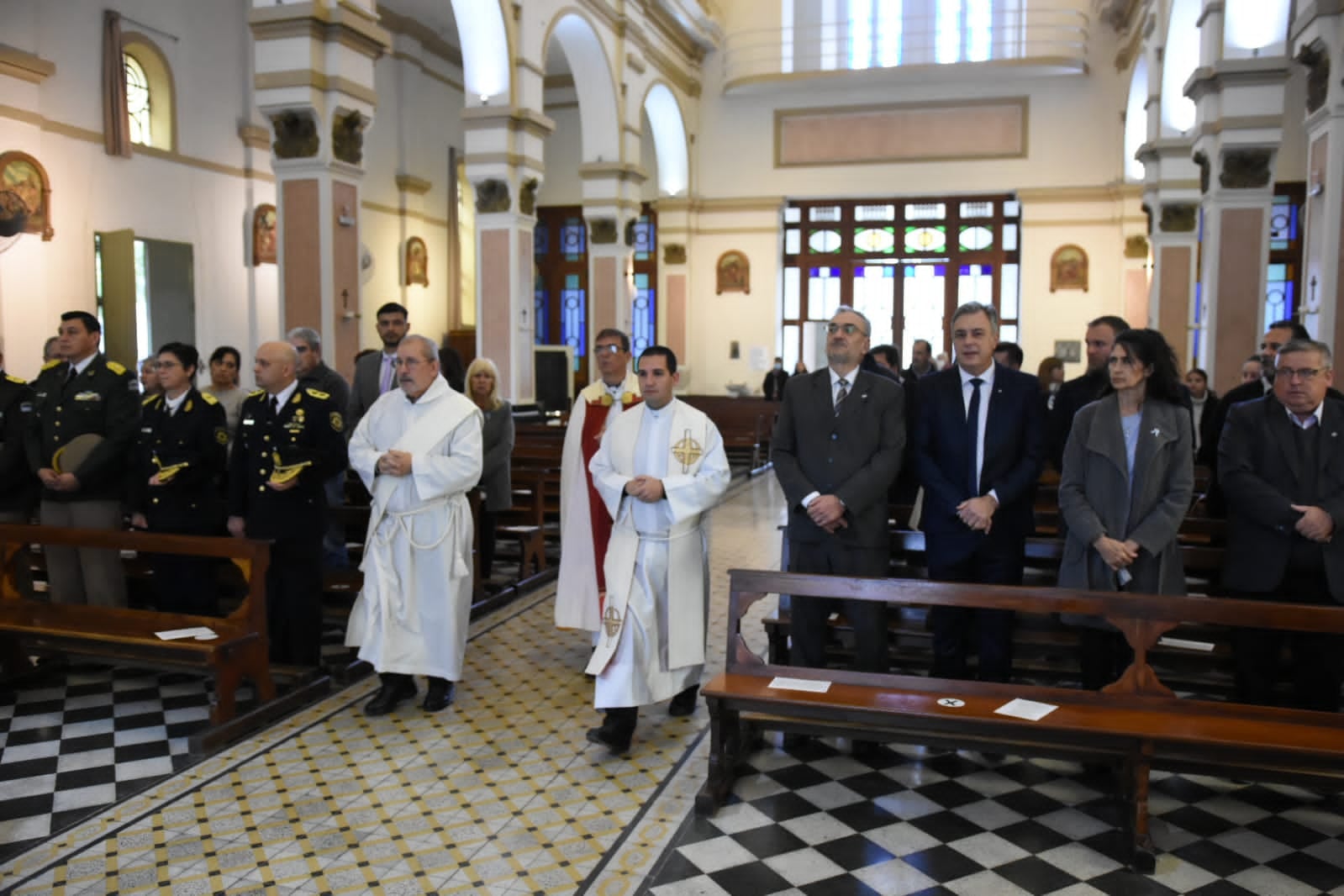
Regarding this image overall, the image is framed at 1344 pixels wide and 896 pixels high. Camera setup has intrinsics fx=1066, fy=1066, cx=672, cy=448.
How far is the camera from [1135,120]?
55.4ft

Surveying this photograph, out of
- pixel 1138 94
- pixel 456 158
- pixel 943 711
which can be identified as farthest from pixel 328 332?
pixel 1138 94

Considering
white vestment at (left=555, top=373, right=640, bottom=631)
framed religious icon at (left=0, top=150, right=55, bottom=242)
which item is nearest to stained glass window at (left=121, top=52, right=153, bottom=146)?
framed religious icon at (left=0, top=150, right=55, bottom=242)

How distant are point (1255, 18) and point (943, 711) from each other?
8.23 m

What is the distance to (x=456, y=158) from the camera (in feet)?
61.7

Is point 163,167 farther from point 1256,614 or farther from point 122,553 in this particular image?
point 1256,614

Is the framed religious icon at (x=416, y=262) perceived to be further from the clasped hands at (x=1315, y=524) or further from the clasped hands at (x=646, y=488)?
the clasped hands at (x=1315, y=524)

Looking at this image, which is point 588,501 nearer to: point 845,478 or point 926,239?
point 845,478

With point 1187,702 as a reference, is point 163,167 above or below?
above

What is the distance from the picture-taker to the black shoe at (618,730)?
3.99 meters

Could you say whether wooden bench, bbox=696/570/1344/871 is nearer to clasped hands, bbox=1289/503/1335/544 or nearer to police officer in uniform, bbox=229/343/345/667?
clasped hands, bbox=1289/503/1335/544

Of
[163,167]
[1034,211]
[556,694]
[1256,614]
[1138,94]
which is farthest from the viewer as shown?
[1034,211]

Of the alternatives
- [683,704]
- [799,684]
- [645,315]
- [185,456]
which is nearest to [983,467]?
[799,684]

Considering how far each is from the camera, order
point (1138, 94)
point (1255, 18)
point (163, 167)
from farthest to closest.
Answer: point (1138, 94)
point (163, 167)
point (1255, 18)

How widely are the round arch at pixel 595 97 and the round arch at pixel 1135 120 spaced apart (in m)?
7.72
